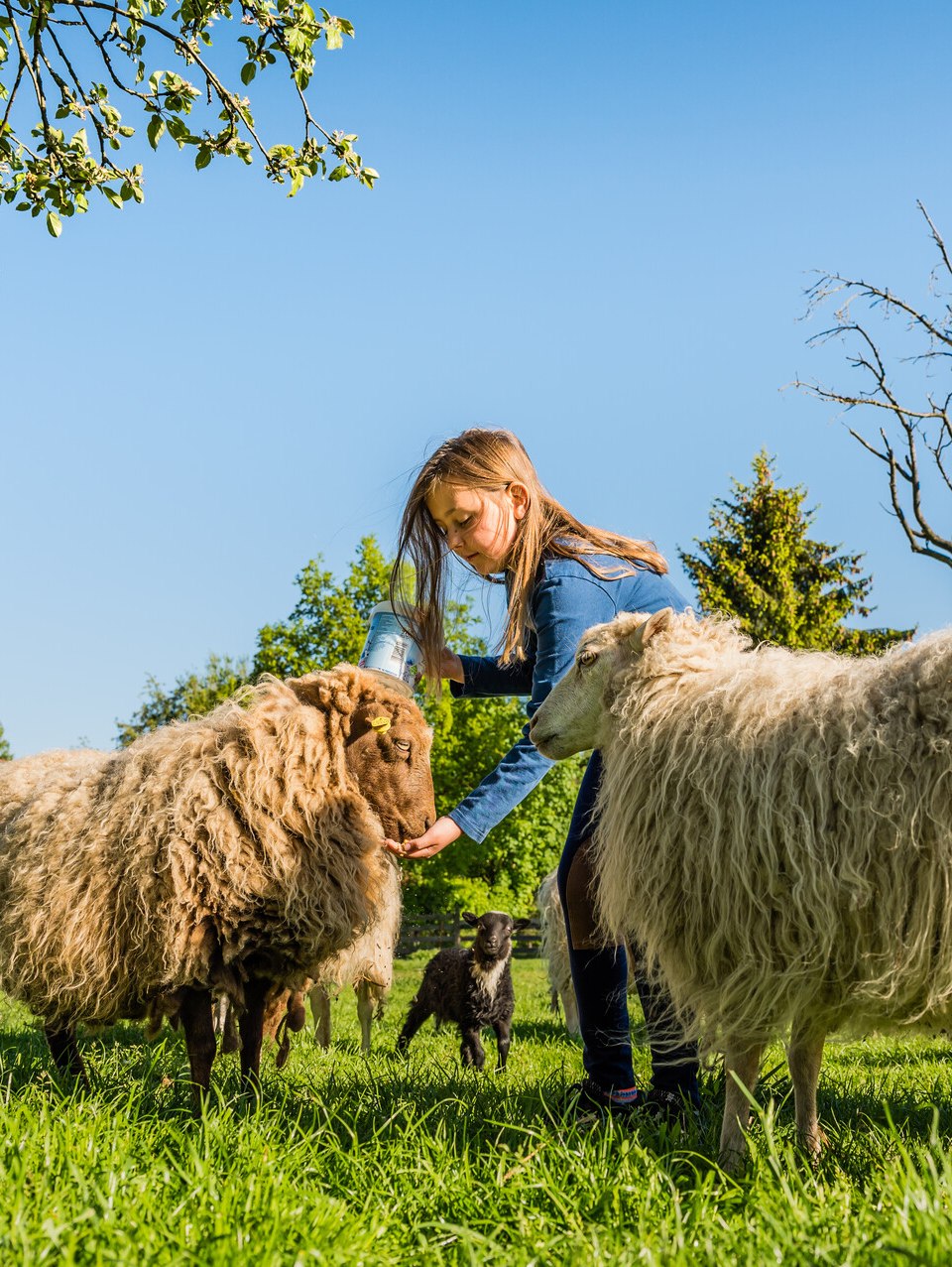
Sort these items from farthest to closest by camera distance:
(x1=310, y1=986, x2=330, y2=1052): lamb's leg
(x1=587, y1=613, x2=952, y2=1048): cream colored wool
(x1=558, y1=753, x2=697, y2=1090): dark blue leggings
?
(x1=310, y1=986, x2=330, y2=1052): lamb's leg → (x1=558, y1=753, x2=697, y2=1090): dark blue leggings → (x1=587, y1=613, x2=952, y2=1048): cream colored wool

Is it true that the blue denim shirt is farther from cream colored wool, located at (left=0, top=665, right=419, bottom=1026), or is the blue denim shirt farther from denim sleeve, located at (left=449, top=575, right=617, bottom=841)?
cream colored wool, located at (left=0, top=665, right=419, bottom=1026)

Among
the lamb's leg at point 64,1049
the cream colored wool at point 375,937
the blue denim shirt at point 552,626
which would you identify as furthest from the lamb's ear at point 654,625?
the lamb's leg at point 64,1049

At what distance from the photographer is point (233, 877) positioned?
15.1ft

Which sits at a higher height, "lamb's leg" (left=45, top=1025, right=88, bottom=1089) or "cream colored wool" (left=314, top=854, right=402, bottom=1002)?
"cream colored wool" (left=314, top=854, right=402, bottom=1002)

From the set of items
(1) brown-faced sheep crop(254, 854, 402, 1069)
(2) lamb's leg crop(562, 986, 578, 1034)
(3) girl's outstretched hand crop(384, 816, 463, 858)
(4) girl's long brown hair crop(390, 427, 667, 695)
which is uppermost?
(4) girl's long brown hair crop(390, 427, 667, 695)

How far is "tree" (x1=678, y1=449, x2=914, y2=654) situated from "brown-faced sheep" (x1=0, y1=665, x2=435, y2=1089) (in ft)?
89.6

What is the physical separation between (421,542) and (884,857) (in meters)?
2.44

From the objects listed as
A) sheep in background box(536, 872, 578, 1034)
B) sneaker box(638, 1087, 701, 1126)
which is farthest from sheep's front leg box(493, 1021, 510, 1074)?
sneaker box(638, 1087, 701, 1126)

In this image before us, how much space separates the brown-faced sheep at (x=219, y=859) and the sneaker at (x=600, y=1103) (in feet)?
4.62

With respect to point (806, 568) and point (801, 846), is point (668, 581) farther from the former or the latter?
point (806, 568)

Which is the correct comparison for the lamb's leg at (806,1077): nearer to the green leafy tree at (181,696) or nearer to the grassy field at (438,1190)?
the grassy field at (438,1190)

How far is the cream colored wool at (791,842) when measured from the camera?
9.57 feet

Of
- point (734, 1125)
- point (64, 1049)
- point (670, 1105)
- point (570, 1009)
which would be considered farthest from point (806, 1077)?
point (570, 1009)

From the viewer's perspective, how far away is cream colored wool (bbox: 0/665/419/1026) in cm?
461
